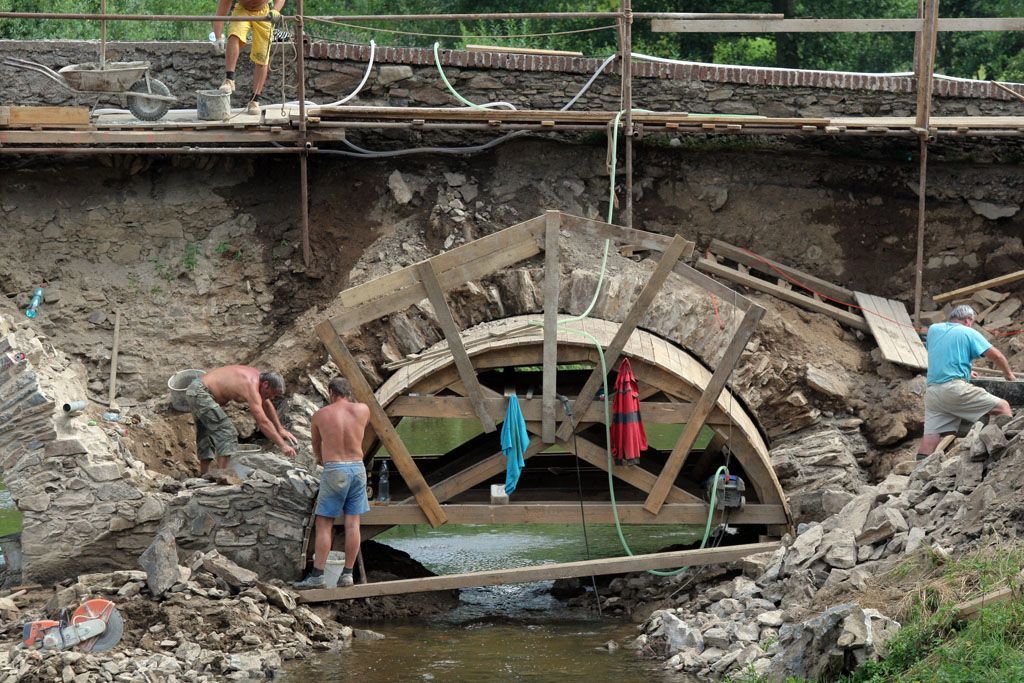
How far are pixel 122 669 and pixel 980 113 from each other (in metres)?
9.60

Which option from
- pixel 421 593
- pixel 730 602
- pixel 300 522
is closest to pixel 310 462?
pixel 300 522

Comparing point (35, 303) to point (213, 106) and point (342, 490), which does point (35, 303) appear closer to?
point (213, 106)

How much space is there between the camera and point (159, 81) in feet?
42.4

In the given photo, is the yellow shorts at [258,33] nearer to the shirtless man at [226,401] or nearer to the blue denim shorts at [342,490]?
the shirtless man at [226,401]

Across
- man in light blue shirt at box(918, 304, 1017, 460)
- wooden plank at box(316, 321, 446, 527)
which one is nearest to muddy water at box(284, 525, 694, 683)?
wooden plank at box(316, 321, 446, 527)

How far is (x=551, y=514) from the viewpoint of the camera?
1083 cm

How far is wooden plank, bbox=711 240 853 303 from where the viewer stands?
13.1 metres

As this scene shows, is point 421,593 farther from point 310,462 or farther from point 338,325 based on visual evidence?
point 338,325

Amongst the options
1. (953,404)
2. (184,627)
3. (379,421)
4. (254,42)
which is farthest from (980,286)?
(184,627)

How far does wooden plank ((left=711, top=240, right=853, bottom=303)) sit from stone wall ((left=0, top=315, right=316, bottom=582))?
15.6 feet

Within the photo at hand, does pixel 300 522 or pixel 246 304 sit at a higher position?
pixel 246 304

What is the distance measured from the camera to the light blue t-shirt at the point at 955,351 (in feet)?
33.2

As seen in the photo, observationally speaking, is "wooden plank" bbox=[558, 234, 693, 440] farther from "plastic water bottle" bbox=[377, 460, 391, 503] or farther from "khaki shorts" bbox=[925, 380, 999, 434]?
"khaki shorts" bbox=[925, 380, 999, 434]

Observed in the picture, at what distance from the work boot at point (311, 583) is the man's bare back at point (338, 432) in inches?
36.1
